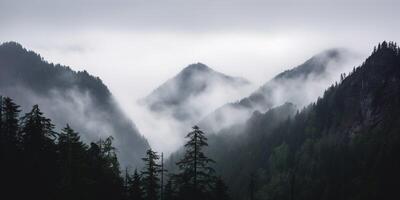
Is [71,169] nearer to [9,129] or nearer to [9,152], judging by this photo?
[9,152]

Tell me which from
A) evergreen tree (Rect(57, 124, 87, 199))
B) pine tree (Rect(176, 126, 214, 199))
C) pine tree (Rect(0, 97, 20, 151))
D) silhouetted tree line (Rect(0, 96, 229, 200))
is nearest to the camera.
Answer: pine tree (Rect(176, 126, 214, 199))

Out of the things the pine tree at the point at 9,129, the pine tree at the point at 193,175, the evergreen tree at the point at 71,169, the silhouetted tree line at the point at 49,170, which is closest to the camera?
the pine tree at the point at 193,175

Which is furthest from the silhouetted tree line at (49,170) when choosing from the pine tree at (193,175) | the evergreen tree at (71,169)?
the pine tree at (193,175)

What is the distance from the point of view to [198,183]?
133ft

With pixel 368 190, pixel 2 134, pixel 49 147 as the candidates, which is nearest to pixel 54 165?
pixel 49 147

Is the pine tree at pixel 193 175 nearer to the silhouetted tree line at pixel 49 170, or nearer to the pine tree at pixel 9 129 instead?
the silhouetted tree line at pixel 49 170

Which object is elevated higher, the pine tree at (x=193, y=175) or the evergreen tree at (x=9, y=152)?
the evergreen tree at (x=9, y=152)

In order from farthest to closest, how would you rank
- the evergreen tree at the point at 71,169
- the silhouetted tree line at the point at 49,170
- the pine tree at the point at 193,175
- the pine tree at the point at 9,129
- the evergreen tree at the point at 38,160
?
the pine tree at the point at 9,129, the evergreen tree at the point at 38,160, the silhouetted tree line at the point at 49,170, the evergreen tree at the point at 71,169, the pine tree at the point at 193,175

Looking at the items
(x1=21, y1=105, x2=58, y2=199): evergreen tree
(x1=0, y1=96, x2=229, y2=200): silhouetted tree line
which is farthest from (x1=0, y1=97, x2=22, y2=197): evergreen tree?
(x1=21, y1=105, x2=58, y2=199): evergreen tree

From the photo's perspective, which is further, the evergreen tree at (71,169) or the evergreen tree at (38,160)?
the evergreen tree at (38,160)

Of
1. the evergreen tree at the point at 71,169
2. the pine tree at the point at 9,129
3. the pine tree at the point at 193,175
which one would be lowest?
the pine tree at the point at 193,175

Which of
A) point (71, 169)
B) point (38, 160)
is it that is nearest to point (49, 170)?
point (38, 160)

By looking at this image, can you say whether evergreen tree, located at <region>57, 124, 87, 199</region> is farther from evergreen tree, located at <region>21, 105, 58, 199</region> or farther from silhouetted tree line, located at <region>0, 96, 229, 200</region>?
evergreen tree, located at <region>21, 105, 58, 199</region>

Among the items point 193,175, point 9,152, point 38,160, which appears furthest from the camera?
point 9,152
